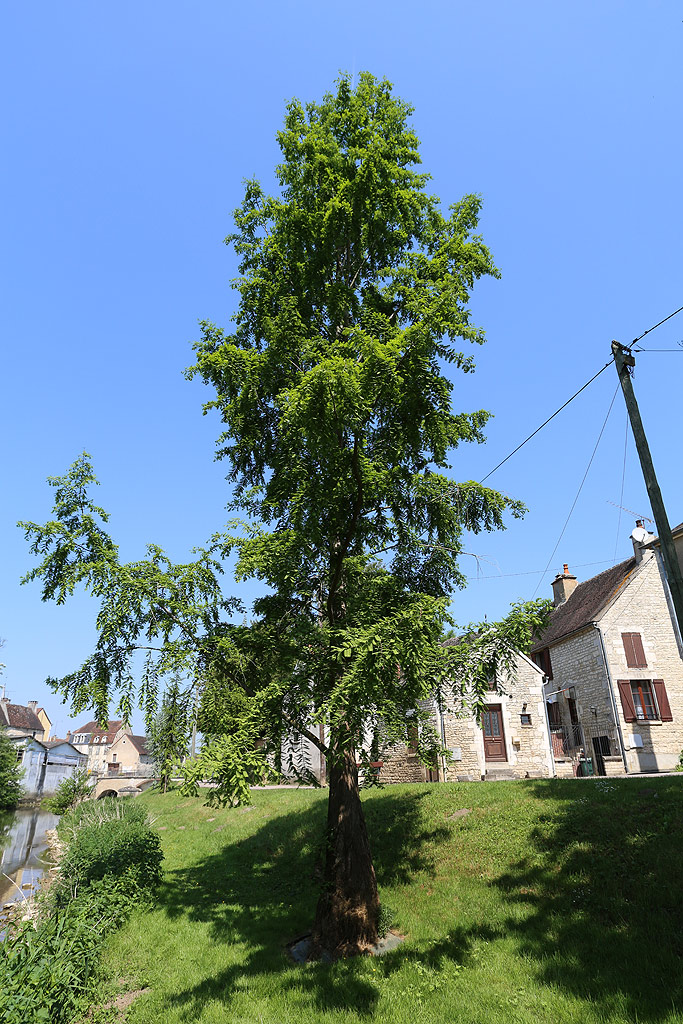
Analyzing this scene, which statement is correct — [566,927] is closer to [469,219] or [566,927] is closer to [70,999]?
[70,999]

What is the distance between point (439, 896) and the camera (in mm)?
10883

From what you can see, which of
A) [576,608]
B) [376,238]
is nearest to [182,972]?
[376,238]

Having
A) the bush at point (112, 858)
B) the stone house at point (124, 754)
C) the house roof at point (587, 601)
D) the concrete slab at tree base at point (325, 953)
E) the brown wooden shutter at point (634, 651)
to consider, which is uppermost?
the house roof at point (587, 601)

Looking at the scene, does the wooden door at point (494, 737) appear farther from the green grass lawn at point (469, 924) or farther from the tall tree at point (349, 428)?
the tall tree at point (349, 428)

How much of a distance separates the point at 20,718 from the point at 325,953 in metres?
79.8

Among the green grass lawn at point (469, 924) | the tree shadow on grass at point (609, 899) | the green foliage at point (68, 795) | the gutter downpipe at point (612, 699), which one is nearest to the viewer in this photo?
the tree shadow on grass at point (609, 899)

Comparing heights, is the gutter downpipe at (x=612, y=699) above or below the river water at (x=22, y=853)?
above

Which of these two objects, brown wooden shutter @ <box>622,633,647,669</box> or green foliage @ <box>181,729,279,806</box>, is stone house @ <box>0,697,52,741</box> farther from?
green foliage @ <box>181,729,279,806</box>

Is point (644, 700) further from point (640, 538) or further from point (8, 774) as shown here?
point (8, 774)

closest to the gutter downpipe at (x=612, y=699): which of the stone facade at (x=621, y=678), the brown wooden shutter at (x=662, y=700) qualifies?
the stone facade at (x=621, y=678)

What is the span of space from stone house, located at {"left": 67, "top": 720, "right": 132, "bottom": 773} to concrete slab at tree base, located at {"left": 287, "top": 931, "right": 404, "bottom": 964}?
79465mm

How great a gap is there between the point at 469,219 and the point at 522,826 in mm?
13471

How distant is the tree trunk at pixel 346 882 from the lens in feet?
31.3

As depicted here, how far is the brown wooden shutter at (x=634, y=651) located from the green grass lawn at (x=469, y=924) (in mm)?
11349
